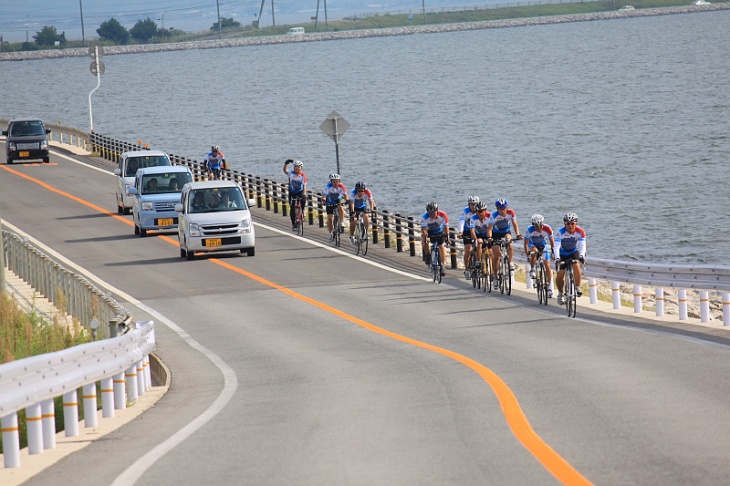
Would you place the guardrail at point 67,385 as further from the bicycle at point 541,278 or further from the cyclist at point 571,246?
the bicycle at point 541,278

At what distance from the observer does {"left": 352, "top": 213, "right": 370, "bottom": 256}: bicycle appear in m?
31.4

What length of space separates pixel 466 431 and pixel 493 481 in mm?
2134

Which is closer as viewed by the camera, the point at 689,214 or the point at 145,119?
the point at 689,214

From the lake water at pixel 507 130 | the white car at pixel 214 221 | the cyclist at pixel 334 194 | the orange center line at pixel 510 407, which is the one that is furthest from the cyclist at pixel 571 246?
the lake water at pixel 507 130

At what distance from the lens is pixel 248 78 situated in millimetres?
198250

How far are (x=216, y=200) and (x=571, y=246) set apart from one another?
1215cm

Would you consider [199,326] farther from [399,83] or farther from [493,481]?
[399,83]

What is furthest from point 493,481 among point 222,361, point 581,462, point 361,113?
point 361,113

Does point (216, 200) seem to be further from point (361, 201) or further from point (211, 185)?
point (361, 201)

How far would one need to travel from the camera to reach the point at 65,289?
23.0 meters

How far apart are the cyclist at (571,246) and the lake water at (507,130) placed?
2414 cm

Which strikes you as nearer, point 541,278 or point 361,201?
point 541,278


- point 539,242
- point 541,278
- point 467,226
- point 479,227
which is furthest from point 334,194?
point 541,278

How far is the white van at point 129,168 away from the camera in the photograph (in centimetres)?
4069
